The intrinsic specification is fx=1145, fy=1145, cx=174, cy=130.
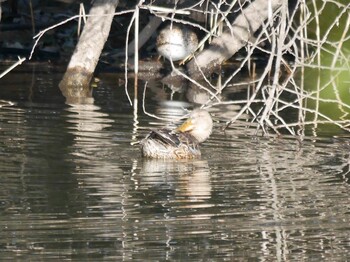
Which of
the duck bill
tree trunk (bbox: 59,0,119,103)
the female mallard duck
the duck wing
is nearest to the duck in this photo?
tree trunk (bbox: 59,0,119,103)

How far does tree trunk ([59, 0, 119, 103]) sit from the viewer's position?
15.4 m

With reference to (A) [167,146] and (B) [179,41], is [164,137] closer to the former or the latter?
(A) [167,146]

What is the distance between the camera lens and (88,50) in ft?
51.4

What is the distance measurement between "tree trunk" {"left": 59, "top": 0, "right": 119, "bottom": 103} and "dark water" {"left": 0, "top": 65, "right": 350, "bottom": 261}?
2852mm

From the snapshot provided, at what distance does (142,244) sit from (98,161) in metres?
2.94

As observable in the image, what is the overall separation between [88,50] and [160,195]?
736 centimetres

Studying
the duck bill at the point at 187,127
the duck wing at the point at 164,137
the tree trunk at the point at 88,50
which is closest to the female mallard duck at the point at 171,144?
the duck wing at the point at 164,137

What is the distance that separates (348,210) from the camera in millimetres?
8133

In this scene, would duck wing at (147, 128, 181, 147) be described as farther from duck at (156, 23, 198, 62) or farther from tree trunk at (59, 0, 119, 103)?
duck at (156, 23, 198, 62)

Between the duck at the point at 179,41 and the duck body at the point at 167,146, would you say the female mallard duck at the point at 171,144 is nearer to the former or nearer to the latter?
Result: the duck body at the point at 167,146

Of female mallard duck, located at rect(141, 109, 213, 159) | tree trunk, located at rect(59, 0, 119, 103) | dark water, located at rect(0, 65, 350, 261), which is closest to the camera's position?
dark water, located at rect(0, 65, 350, 261)

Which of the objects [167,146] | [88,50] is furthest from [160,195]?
[88,50]

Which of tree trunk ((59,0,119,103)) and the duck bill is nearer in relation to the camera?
the duck bill

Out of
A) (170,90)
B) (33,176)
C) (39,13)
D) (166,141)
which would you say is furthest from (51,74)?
(33,176)
